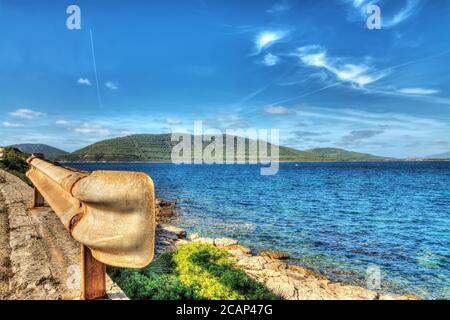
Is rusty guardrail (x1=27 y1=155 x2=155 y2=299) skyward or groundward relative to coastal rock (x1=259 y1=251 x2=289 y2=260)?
skyward

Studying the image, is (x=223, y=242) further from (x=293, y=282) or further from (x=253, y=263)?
(x=293, y=282)

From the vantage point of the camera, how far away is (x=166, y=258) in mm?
8891

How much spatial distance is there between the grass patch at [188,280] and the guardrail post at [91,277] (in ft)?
7.28

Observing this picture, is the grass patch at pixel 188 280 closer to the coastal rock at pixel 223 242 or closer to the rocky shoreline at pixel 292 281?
the rocky shoreline at pixel 292 281

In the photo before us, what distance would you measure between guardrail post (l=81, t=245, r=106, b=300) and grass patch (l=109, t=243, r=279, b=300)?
2218mm

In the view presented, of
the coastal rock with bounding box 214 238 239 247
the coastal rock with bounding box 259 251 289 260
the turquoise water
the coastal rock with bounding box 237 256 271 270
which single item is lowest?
the turquoise water

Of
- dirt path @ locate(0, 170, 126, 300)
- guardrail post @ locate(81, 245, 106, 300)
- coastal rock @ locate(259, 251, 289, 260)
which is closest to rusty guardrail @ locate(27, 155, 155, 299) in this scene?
guardrail post @ locate(81, 245, 106, 300)

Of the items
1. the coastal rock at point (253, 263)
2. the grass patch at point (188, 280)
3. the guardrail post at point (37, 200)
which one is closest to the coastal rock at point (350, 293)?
the coastal rock at point (253, 263)

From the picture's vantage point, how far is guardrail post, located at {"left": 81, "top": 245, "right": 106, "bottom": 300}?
126 inches

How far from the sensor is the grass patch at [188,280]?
5852mm

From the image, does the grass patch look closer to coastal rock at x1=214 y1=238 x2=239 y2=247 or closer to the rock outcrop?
the rock outcrop

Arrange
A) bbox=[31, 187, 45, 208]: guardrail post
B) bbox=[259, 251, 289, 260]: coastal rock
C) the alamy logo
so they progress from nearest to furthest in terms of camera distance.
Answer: bbox=[31, 187, 45, 208]: guardrail post → the alamy logo → bbox=[259, 251, 289, 260]: coastal rock
